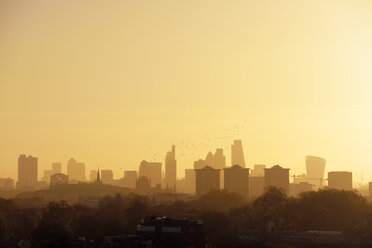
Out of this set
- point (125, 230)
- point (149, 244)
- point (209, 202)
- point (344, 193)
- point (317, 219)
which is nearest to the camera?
point (149, 244)

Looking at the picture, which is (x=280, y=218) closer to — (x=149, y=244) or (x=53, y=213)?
(x=53, y=213)

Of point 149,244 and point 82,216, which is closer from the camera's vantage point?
point 149,244

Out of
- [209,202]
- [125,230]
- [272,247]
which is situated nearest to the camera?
[272,247]

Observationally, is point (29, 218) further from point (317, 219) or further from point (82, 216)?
point (317, 219)

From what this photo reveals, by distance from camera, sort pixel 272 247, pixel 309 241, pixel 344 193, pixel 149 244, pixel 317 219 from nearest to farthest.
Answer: pixel 149 244 < pixel 272 247 < pixel 309 241 < pixel 317 219 < pixel 344 193

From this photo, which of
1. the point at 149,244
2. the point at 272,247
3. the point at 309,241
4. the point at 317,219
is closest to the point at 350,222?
the point at 317,219

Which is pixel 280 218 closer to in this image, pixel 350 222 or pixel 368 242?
pixel 350 222

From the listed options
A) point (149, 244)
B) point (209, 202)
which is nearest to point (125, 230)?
point (149, 244)

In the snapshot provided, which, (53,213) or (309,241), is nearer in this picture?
(309,241)

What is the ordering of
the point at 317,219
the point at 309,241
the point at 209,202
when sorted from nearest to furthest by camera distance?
the point at 309,241, the point at 317,219, the point at 209,202
